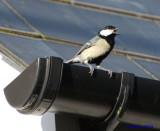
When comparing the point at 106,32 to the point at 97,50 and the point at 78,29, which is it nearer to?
the point at 97,50

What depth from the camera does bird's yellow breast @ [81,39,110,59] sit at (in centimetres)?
406

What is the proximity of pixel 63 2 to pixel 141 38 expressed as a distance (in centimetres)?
99

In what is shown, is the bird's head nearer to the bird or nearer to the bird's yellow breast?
the bird

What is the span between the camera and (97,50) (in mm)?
4168

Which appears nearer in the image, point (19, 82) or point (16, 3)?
point (19, 82)

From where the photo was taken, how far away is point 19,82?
2787mm

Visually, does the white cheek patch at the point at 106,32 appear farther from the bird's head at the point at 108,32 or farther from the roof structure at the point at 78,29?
the roof structure at the point at 78,29

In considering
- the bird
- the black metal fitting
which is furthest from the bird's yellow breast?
the black metal fitting

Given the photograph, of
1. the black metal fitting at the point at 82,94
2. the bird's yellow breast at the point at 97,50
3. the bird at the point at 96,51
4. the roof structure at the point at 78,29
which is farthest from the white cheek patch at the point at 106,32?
the black metal fitting at the point at 82,94

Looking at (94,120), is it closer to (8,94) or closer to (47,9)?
(8,94)

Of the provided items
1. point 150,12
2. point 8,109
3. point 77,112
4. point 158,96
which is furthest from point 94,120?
point 150,12

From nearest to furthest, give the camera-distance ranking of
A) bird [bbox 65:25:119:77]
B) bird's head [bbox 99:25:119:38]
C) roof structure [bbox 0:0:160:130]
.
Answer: bird [bbox 65:25:119:77] < roof structure [bbox 0:0:160:130] < bird's head [bbox 99:25:119:38]

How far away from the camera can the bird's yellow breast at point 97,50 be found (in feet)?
13.3

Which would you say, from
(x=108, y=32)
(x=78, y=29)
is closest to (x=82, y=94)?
(x=108, y=32)
